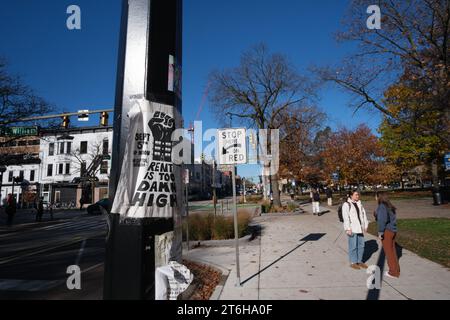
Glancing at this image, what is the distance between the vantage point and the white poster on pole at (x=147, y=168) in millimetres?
3721

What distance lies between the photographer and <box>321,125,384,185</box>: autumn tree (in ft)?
142

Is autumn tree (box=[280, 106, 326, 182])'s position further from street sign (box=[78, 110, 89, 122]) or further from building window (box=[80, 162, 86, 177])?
building window (box=[80, 162, 86, 177])

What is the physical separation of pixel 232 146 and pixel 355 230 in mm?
3639

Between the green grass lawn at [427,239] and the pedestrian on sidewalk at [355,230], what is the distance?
6.37ft

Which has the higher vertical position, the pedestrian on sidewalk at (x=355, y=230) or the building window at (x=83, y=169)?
the building window at (x=83, y=169)

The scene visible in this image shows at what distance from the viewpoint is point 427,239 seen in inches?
385

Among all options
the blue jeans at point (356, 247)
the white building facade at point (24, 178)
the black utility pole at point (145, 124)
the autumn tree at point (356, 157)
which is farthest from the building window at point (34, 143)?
the blue jeans at point (356, 247)

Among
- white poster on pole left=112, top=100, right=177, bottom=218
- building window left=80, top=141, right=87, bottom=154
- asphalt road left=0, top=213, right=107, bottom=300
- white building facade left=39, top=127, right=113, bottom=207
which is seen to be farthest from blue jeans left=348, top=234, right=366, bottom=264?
building window left=80, top=141, right=87, bottom=154

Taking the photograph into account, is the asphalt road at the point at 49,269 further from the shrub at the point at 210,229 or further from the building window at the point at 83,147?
the building window at the point at 83,147

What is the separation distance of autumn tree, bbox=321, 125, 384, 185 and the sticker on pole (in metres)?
40.5

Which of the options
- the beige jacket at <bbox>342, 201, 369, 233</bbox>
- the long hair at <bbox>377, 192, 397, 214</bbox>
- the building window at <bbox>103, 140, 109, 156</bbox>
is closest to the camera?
the long hair at <bbox>377, 192, 397, 214</bbox>

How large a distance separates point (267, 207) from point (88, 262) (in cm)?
1704
